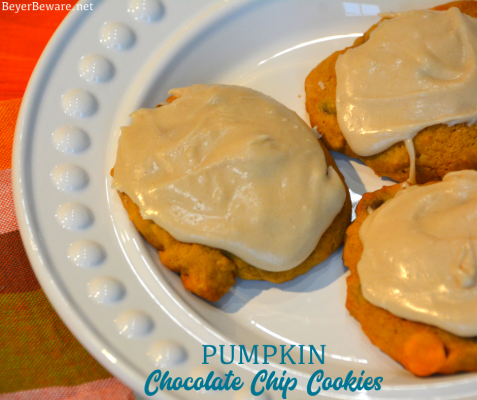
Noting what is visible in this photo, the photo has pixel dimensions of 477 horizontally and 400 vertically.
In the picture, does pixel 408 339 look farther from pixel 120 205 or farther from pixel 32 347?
pixel 32 347

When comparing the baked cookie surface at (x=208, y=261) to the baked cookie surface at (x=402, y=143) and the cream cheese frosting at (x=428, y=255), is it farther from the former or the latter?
the baked cookie surface at (x=402, y=143)

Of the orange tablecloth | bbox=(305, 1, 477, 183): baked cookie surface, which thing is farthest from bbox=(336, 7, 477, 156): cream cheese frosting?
the orange tablecloth

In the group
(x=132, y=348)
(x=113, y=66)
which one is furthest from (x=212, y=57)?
(x=132, y=348)

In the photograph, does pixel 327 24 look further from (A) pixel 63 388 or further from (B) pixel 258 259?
(A) pixel 63 388
